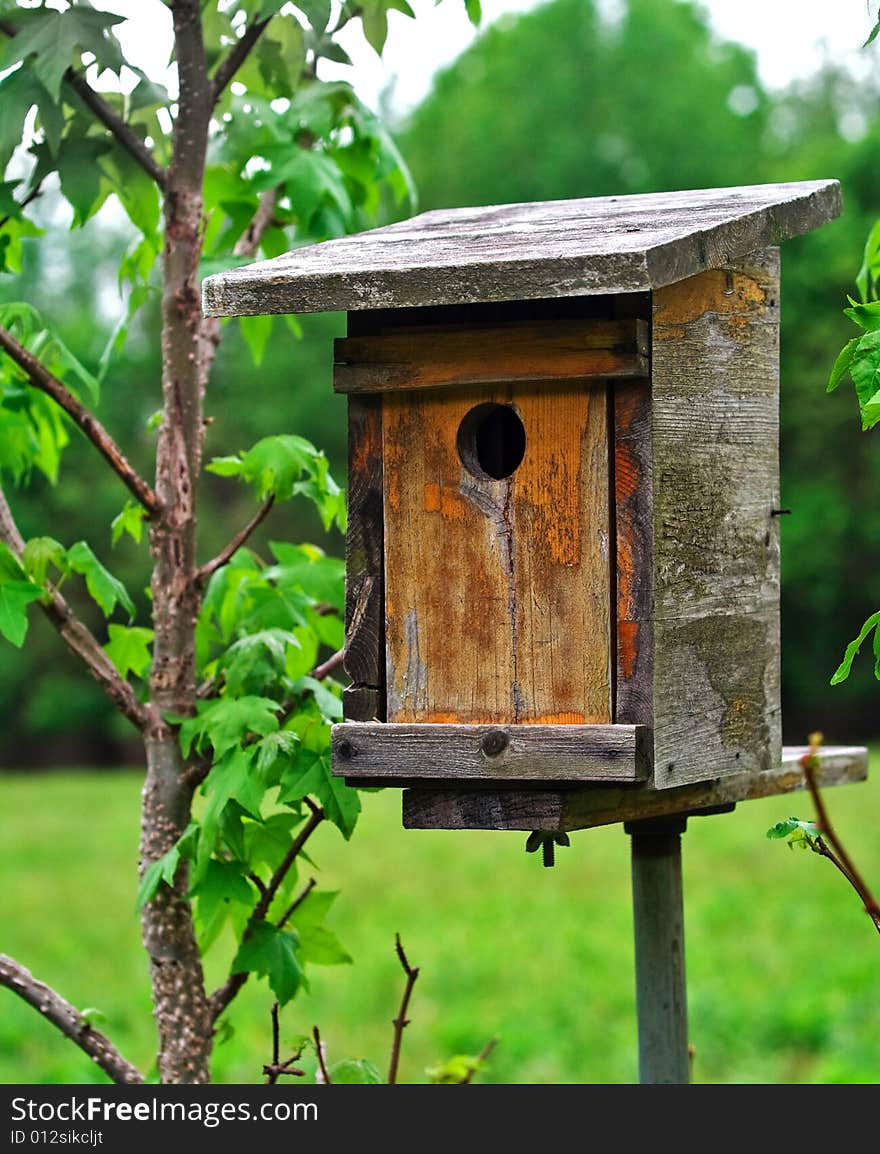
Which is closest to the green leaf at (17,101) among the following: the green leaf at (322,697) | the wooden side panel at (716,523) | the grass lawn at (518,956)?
the green leaf at (322,697)

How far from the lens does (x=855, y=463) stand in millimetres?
26969

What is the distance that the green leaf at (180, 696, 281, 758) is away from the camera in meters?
2.72

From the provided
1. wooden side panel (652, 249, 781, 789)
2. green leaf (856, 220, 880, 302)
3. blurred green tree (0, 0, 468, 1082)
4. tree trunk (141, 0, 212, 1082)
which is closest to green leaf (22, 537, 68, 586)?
blurred green tree (0, 0, 468, 1082)

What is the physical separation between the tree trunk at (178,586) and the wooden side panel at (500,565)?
2.21 ft

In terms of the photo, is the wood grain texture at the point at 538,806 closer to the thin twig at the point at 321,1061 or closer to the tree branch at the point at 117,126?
the thin twig at the point at 321,1061

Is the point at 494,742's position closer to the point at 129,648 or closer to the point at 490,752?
the point at 490,752

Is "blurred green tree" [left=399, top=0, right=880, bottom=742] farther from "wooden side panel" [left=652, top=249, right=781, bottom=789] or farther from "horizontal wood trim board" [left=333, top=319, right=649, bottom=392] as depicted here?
"horizontal wood trim board" [left=333, top=319, right=649, bottom=392]

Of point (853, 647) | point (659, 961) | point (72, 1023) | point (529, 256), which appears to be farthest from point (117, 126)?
point (659, 961)

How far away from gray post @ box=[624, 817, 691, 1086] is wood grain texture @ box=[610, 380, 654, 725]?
0.77 meters

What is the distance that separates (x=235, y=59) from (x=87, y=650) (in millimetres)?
1148

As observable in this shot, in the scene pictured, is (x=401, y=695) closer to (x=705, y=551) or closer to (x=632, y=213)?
(x=705, y=551)

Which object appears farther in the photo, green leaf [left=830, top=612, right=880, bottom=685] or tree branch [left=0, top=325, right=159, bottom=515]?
tree branch [left=0, top=325, right=159, bottom=515]

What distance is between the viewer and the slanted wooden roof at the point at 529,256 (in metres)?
2.22

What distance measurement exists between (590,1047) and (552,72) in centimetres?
2531
